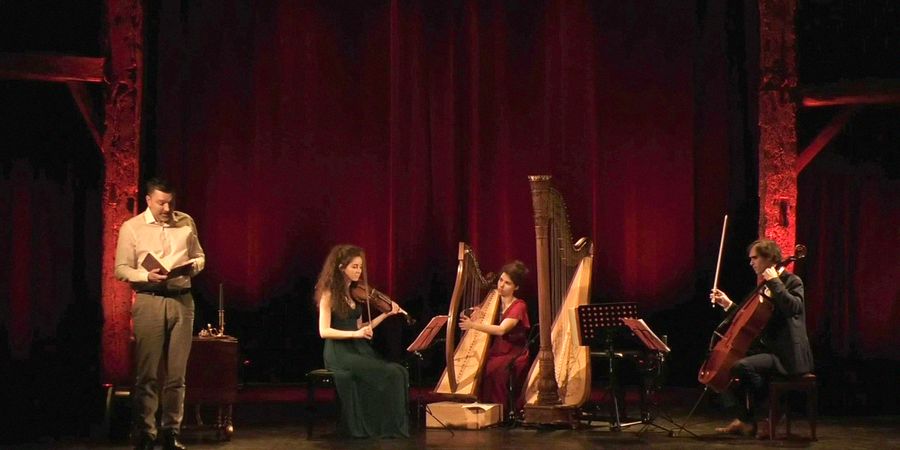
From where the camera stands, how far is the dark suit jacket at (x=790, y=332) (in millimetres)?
6887

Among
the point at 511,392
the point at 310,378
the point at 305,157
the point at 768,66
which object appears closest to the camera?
the point at 310,378

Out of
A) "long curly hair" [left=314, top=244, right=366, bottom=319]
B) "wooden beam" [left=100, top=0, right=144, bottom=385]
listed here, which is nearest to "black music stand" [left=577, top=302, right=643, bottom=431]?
"long curly hair" [left=314, top=244, right=366, bottom=319]

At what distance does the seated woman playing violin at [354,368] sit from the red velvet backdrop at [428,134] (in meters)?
1.83

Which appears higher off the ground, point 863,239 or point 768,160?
point 768,160

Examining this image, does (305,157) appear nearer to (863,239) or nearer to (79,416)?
(79,416)

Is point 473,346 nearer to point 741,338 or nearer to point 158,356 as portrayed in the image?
point 741,338

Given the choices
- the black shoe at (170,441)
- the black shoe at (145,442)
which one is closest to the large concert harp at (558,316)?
the black shoe at (170,441)

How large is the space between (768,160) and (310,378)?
12.5 feet

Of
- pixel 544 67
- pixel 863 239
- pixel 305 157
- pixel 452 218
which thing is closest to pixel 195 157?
pixel 305 157

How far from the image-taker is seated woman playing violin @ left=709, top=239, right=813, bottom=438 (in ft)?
22.5

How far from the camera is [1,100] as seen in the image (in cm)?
880

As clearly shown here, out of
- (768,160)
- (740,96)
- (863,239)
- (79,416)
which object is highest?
(740,96)

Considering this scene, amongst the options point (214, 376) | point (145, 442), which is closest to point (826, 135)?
point (214, 376)

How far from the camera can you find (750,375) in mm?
6883
